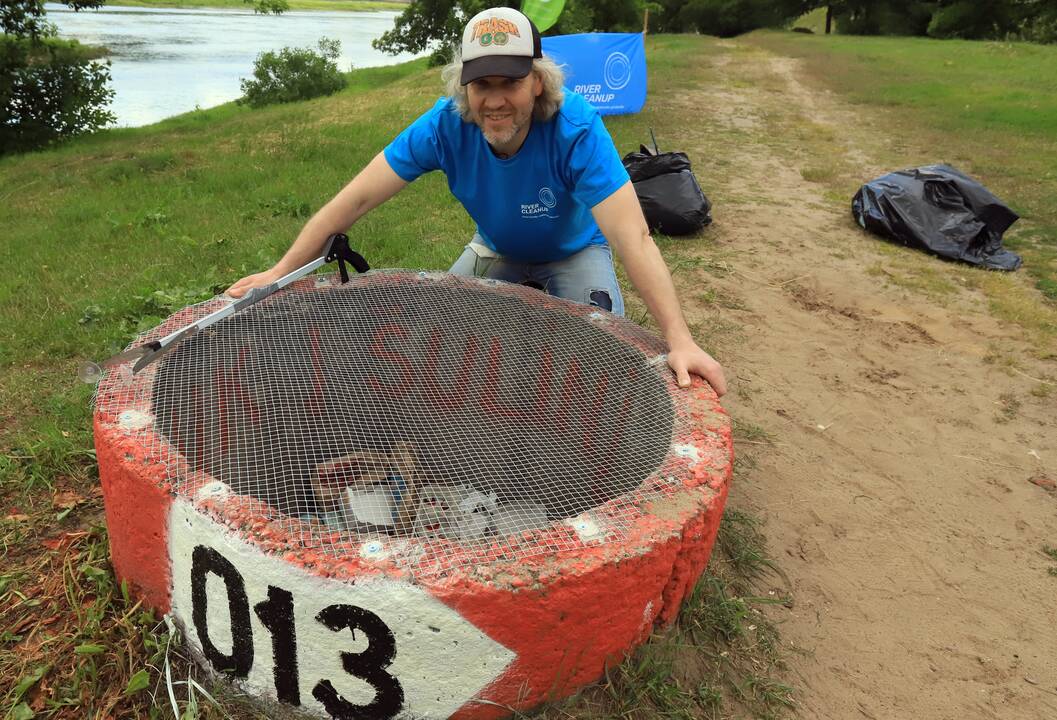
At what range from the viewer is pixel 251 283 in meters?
2.29

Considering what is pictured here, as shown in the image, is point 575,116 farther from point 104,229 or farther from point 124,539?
point 104,229

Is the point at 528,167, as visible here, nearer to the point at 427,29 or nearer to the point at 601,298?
the point at 601,298

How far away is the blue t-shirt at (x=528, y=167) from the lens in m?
2.29

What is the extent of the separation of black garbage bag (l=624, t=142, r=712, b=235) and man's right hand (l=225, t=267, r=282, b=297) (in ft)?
10.4

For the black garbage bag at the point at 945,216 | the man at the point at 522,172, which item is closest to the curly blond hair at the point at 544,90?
the man at the point at 522,172

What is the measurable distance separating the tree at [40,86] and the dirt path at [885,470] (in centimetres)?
1118

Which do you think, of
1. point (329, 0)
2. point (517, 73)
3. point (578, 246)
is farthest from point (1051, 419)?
point (329, 0)

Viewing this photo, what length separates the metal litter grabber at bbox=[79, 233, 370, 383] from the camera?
6.09ft

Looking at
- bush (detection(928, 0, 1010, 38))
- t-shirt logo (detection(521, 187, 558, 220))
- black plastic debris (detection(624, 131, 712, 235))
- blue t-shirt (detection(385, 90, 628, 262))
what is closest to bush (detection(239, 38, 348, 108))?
black plastic debris (detection(624, 131, 712, 235))

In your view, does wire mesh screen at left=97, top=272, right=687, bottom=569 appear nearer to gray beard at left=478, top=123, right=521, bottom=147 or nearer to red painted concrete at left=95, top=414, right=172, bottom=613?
red painted concrete at left=95, top=414, right=172, bottom=613

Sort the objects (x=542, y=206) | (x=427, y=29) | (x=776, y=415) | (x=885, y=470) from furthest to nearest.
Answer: (x=427, y=29) → (x=776, y=415) → (x=885, y=470) → (x=542, y=206)

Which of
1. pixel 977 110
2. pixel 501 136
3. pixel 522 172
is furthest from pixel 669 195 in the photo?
pixel 977 110

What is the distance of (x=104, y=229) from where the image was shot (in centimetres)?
510

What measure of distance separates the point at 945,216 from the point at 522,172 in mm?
3852
